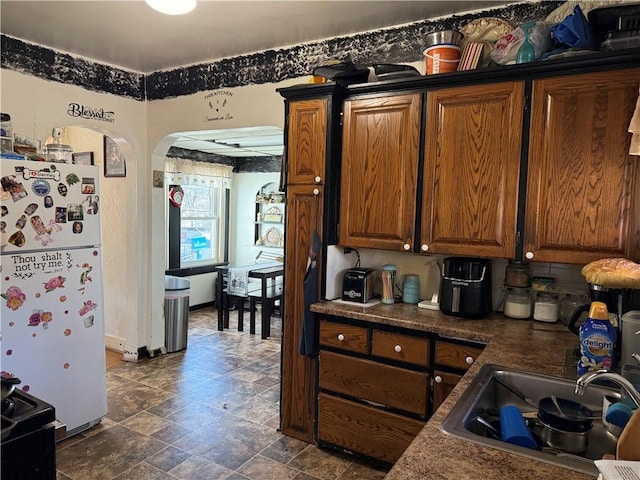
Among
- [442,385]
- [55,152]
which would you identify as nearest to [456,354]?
[442,385]

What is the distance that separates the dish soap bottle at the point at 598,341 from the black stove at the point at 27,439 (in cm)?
169

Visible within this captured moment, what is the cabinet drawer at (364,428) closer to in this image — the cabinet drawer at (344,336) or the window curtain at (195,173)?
the cabinet drawer at (344,336)

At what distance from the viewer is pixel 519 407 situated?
1.50 m

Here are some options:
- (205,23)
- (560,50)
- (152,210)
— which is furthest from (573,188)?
(152,210)

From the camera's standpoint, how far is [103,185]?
14.1 feet

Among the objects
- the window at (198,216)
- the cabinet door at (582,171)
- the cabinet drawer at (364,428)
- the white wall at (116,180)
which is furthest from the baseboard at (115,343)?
the cabinet door at (582,171)

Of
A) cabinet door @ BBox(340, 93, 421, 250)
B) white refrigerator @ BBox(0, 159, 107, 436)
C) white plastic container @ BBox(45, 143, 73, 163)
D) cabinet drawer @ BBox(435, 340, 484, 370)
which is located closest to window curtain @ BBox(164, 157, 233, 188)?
white plastic container @ BBox(45, 143, 73, 163)

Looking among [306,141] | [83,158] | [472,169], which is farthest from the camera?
[83,158]

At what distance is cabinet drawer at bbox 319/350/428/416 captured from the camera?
7.40 ft

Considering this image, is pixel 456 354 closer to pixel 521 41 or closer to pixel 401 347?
pixel 401 347

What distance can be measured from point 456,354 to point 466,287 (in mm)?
368

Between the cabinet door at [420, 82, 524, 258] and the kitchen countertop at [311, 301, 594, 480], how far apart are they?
14.9 inches

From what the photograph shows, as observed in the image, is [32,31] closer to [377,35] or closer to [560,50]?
[377,35]

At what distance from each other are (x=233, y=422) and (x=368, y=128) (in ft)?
6.89
